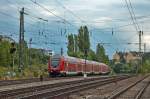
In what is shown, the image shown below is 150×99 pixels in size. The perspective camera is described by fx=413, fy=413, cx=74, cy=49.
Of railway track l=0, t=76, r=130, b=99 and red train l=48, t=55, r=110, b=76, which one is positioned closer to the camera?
railway track l=0, t=76, r=130, b=99

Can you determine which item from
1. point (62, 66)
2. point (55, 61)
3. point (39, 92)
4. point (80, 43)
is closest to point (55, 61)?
point (55, 61)

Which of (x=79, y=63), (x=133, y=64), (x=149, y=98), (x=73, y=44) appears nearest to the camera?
(x=149, y=98)

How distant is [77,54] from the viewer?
113m

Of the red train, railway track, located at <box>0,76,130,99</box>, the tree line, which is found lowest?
railway track, located at <box>0,76,130,99</box>

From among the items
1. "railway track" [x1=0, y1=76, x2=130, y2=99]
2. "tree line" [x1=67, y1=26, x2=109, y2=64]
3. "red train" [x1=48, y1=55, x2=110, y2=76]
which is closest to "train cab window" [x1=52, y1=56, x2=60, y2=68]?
"red train" [x1=48, y1=55, x2=110, y2=76]

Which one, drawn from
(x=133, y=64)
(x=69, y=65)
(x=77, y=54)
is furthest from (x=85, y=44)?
(x=69, y=65)

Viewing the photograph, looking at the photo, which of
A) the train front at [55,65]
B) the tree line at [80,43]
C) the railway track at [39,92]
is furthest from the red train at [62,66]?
the tree line at [80,43]

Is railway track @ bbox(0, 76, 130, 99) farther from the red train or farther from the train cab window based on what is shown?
the train cab window

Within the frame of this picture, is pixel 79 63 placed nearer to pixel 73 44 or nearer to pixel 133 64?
pixel 73 44

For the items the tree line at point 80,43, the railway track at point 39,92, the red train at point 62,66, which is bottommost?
the railway track at point 39,92

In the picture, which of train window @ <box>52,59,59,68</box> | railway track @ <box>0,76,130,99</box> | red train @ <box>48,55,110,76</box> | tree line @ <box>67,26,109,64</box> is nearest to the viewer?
railway track @ <box>0,76,130,99</box>

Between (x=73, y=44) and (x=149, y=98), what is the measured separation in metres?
101

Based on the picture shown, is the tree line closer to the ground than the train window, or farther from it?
farther from it

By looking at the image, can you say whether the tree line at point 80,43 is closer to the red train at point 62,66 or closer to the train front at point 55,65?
the red train at point 62,66
